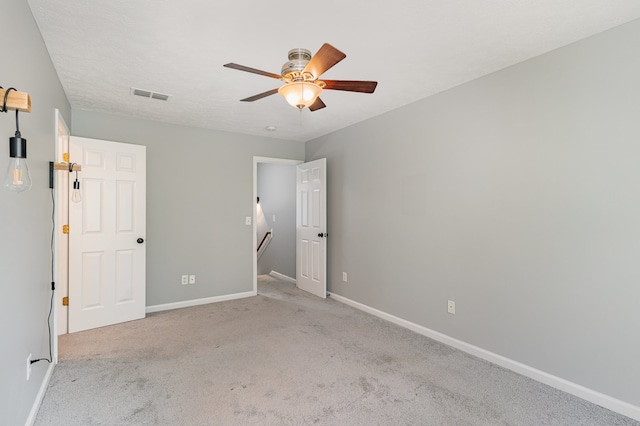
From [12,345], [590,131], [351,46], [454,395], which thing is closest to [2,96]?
[12,345]

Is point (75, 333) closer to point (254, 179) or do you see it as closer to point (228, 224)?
point (228, 224)

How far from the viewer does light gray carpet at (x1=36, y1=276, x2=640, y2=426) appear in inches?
79.1

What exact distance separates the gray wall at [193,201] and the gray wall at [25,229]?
59.5 inches

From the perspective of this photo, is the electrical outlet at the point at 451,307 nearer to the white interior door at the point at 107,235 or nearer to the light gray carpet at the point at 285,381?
the light gray carpet at the point at 285,381

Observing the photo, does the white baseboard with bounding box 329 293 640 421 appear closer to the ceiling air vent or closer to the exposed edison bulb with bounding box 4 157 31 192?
the exposed edison bulb with bounding box 4 157 31 192

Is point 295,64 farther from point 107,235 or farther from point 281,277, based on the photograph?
point 281,277

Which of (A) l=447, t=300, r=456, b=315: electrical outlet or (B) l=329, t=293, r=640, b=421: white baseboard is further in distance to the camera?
(A) l=447, t=300, r=456, b=315: electrical outlet

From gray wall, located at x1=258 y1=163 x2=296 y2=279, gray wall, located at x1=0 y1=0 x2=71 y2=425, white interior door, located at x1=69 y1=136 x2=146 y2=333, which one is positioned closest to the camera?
gray wall, located at x1=0 y1=0 x2=71 y2=425

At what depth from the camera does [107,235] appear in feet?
→ 11.8

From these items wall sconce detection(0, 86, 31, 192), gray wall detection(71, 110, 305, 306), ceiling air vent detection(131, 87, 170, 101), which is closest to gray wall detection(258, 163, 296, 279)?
gray wall detection(71, 110, 305, 306)

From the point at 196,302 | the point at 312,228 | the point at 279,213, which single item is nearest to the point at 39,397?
the point at 196,302

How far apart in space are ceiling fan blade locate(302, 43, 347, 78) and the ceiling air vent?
196 cm

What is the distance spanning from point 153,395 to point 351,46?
283 centimetres

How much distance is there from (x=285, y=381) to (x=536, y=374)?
1.92 m
